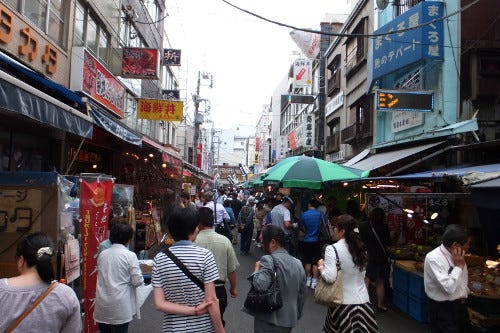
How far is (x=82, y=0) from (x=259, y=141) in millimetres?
61400

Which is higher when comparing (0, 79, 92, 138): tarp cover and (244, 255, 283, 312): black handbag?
(0, 79, 92, 138): tarp cover

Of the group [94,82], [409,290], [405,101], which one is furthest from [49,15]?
[409,290]

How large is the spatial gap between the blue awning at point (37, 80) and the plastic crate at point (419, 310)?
6.56 m

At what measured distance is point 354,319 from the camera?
15.3 feet

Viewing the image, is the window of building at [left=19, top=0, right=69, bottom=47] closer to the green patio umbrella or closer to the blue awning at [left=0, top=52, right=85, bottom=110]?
the blue awning at [left=0, top=52, right=85, bottom=110]

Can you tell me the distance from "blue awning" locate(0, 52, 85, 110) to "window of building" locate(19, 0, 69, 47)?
171 centimetres

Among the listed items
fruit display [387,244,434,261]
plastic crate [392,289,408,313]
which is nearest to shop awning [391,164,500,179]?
fruit display [387,244,434,261]

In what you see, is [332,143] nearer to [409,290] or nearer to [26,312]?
[409,290]

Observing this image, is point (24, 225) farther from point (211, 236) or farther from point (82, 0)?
point (82, 0)

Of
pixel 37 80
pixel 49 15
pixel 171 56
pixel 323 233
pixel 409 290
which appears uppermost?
pixel 171 56

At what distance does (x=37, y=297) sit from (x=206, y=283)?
1.13 m

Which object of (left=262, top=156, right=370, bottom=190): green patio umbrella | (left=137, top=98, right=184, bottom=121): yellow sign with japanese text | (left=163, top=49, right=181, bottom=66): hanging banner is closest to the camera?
(left=262, top=156, right=370, bottom=190): green patio umbrella

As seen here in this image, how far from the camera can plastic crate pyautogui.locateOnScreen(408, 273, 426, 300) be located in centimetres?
730

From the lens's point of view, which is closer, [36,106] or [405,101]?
[36,106]
